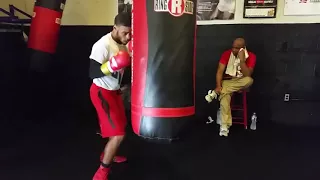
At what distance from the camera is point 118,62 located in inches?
67.5

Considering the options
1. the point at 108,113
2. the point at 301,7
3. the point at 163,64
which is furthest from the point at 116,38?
the point at 301,7

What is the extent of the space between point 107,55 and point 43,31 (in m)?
1.31

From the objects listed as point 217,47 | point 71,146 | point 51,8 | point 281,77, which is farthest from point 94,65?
point 281,77

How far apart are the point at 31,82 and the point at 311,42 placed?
2.87m

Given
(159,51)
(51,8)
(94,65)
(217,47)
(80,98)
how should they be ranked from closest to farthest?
(159,51) → (94,65) → (51,8) → (217,47) → (80,98)

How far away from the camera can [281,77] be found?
342cm

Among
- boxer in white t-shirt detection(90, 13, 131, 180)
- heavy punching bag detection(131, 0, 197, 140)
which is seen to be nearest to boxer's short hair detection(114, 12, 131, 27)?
boxer in white t-shirt detection(90, 13, 131, 180)

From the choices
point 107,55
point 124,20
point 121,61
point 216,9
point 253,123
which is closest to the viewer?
point 121,61

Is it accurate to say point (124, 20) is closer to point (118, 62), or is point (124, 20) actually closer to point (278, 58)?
point (118, 62)

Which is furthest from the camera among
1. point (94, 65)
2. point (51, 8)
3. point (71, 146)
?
point (51, 8)

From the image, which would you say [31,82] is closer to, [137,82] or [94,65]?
[94,65]

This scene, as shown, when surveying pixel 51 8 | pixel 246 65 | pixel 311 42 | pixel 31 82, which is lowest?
pixel 31 82

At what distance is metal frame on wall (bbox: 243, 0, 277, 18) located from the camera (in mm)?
3324

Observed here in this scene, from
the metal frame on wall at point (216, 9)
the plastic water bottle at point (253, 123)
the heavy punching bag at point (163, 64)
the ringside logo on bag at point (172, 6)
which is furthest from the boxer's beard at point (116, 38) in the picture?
the plastic water bottle at point (253, 123)
